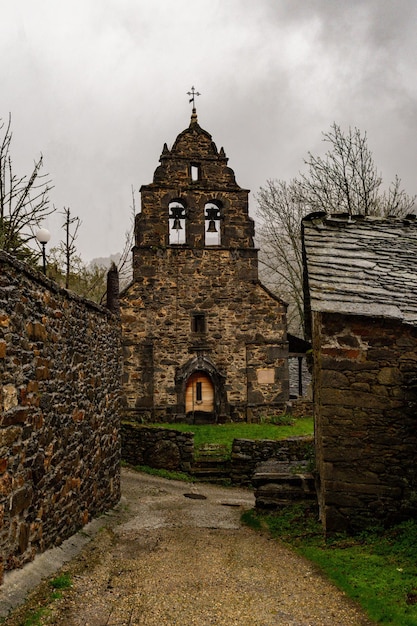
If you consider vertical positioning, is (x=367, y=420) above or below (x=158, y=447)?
above

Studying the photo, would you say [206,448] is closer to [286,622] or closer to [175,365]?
[175,365]

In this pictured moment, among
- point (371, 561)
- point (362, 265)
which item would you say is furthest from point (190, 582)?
point (362, 265)

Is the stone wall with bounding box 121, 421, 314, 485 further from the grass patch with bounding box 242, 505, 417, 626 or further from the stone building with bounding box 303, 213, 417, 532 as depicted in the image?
the stone building with bounding box 303, 213, 417, 532

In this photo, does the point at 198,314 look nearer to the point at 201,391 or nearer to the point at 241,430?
the point at 201,391

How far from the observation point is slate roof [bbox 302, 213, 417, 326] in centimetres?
749

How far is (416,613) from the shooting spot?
4.63 meters

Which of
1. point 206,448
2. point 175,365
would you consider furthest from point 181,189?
point 206,448

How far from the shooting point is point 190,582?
5.73 metres

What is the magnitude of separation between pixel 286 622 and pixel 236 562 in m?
2.03

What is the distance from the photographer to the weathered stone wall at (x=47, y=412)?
458cm

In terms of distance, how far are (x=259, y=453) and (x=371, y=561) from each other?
8294 mm

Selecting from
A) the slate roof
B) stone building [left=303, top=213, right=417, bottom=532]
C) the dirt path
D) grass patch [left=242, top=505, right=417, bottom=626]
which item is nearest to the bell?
the slate roof

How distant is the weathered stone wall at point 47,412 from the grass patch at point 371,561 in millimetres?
3045

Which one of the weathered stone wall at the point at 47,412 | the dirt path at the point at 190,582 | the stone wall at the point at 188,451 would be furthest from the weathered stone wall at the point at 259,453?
the weathered stone wall at the point at 47,412
